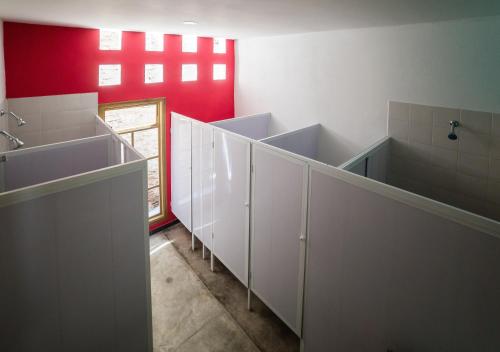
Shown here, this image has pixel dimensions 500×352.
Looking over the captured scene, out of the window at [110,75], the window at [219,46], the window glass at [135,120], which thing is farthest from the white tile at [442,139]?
the window at [110,75]

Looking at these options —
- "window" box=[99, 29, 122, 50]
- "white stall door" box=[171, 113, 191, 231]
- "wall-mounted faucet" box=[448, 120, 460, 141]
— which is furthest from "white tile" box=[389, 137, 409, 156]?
"window" box=[99, 29, 122, 50]

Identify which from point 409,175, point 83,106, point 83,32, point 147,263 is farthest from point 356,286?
point 83,32

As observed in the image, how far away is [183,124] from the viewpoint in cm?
375

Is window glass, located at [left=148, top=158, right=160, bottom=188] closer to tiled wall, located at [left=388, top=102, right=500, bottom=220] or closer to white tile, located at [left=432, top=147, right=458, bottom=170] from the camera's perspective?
tiled wall, located at [left=388, top=102, right=500, bottom=220]

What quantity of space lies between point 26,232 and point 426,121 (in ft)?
9.64

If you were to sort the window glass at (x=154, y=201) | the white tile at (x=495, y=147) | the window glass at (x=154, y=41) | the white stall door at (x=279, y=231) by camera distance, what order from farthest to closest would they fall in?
the window glass at (x=154, y=201) < the window glass at (x=154, y=41) < the white tile at (x=495, y=147) < the white stall door at (x=279, y=231)

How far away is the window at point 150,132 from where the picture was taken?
375 cm

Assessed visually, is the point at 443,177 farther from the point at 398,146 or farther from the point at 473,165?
the point at 398,146

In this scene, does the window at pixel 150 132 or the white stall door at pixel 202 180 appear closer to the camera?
the white stall door at pixel 202 180

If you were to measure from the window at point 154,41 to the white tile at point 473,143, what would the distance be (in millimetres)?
3215

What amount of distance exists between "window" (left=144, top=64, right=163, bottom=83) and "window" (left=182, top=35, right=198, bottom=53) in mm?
420

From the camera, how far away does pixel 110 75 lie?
351 cm

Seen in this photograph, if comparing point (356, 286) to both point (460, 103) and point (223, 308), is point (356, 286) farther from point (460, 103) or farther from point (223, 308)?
point (460, 103)

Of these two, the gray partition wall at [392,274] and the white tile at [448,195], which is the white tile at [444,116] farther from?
the gray partition wall at [392,274]
